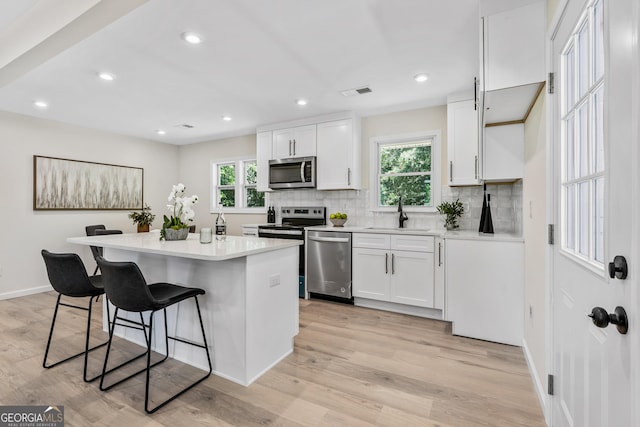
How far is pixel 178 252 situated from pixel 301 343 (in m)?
1.35

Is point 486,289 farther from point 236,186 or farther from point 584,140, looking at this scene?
point 236,186

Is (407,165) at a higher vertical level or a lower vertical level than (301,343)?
higher

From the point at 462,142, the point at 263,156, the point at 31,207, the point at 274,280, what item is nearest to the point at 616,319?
the point at 274,280

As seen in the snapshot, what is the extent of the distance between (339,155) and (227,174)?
8.42 feet

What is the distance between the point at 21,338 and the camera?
2732 mm

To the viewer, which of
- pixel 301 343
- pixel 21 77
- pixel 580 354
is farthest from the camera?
pixel 21 77

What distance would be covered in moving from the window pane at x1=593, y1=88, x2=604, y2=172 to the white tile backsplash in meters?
1.81

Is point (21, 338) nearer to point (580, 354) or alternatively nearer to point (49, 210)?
point (49, 210)

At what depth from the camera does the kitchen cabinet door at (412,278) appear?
3232 millimetres

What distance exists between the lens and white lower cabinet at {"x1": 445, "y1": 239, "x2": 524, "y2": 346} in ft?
8.40

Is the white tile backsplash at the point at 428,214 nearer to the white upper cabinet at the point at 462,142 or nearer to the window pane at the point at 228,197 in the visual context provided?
the white upper cabinet at the point at 462,142

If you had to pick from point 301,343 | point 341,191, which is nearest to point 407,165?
point 341,191

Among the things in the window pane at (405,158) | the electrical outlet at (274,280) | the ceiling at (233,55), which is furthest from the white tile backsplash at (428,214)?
the electrical outlet at (274,280)

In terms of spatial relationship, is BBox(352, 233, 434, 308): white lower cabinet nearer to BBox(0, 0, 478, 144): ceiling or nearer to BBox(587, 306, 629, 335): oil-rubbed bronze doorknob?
BBox(0, 0, 478, 144): ceiling
